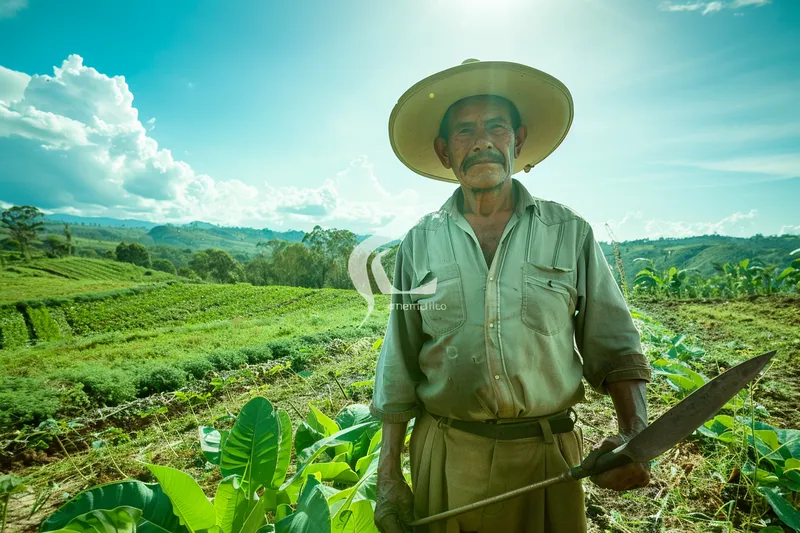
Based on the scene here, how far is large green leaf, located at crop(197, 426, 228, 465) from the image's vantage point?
6.19 feet

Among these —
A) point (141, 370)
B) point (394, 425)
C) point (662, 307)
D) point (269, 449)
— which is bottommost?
point (141, 370)

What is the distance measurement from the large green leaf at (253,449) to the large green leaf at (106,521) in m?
0.45

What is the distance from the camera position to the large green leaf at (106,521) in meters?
1.02

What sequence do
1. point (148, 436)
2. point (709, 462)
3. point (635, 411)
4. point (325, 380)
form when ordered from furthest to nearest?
point (325, 380)
point (148, 436)
point (709, 462)
point (635, 411)

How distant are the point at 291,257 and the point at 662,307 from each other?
44275mm

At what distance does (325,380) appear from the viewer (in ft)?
22.1

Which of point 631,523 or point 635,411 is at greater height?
point 635,411

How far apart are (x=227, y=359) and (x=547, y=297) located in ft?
33.6

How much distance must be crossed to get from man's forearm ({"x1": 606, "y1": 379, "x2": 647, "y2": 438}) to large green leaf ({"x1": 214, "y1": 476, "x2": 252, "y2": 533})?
138cm

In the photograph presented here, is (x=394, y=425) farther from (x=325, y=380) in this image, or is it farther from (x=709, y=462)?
(x=325, y=380)

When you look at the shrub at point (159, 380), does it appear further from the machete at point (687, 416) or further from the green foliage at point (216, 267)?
the green foliage at point (216, 267)

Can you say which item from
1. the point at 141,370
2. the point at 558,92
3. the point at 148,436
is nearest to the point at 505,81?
the point at 558,92

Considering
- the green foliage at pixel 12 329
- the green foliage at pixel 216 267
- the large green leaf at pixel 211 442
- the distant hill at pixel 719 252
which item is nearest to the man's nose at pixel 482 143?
the large green leaf at pixel 211 442

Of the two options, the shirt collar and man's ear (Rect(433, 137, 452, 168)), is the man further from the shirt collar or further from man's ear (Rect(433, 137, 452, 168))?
man's ear (Rect(433, 137, 452, 168))
